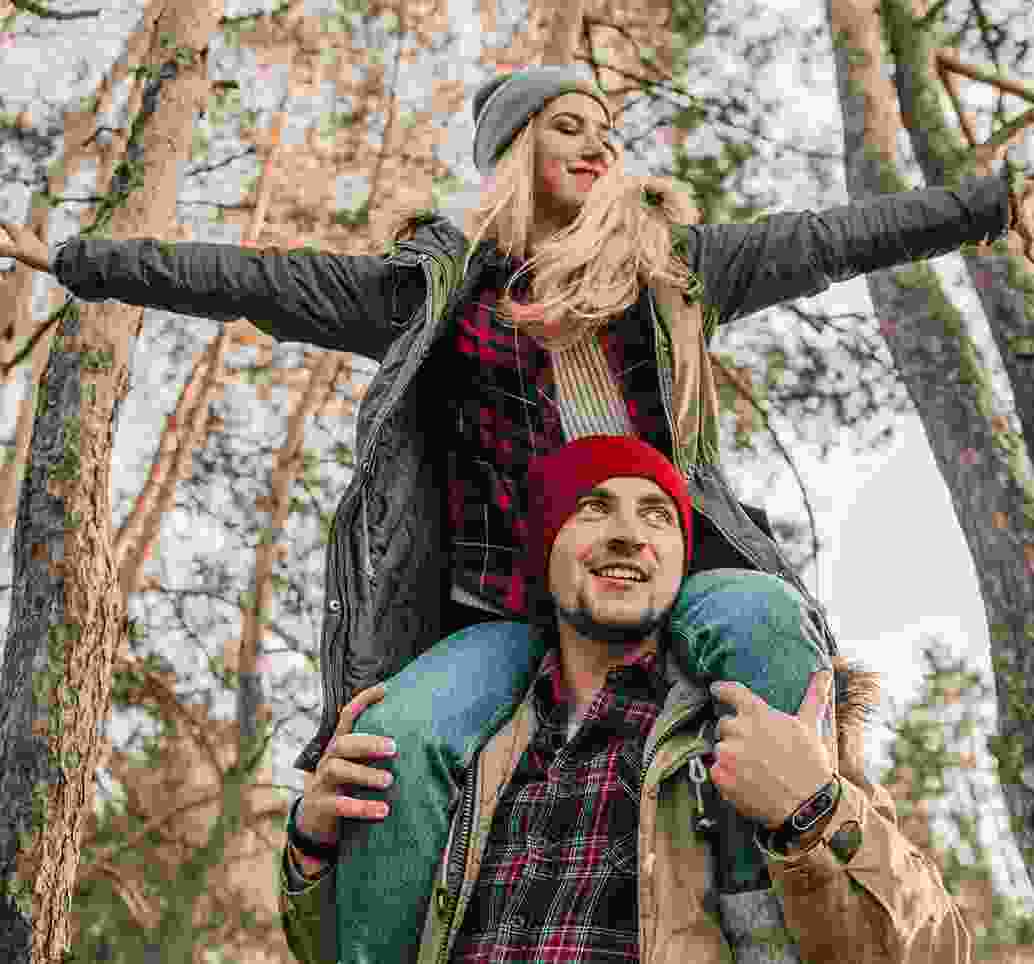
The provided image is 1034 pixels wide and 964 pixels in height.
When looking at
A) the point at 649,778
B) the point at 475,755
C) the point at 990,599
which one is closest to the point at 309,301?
the point at 475,755

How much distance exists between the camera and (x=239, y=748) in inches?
447

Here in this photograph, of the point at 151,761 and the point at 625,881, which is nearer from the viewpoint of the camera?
the point at 625,881

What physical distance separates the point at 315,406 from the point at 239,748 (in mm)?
3006

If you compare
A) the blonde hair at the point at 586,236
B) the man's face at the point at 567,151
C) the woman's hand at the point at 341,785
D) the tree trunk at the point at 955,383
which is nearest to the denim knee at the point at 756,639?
the woman's hand at the point at 341,785

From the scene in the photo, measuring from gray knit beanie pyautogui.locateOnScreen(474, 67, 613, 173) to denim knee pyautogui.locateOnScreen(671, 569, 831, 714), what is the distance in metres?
1.30

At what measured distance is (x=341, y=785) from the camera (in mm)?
2391

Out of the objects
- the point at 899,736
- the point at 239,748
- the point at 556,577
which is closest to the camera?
the point at 556,577

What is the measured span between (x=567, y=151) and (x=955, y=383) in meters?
3.24

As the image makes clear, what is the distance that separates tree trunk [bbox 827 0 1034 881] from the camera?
17.0ft

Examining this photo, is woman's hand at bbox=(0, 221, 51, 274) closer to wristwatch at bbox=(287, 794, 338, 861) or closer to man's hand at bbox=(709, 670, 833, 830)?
wristwatch at bbox=(287, 794, 338, 861)

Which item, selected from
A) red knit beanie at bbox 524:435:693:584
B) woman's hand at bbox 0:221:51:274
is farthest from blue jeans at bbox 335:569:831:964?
woman's hand at bbox 0:221:51:274

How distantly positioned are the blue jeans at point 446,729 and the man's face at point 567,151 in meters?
1.04

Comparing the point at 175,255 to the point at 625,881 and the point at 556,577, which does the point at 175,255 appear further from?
the point at 625,881

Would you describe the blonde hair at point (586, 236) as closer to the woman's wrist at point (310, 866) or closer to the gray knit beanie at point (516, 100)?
the gray knit beanie at point (516, 100)
